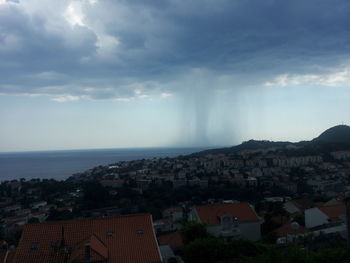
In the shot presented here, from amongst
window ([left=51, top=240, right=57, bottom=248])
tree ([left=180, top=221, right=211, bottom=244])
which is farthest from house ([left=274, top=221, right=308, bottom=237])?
window ([left=51, top=240, right=57, bottom=248])

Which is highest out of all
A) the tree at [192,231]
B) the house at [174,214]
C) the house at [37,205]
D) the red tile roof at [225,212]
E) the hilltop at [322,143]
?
the hilltop at [322,143]

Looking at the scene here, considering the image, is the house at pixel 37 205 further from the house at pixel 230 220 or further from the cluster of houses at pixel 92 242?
the cluster of houses at pixel 92 242

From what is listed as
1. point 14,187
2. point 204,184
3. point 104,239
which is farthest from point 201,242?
point 14,187

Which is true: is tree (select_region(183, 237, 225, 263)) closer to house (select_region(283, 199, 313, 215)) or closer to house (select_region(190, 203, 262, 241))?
house (select_region(190, 203, 262, 241))

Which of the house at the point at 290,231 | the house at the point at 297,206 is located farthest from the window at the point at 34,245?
the house at the point at 297,206

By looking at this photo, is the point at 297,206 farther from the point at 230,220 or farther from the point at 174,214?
the point at 230,220
